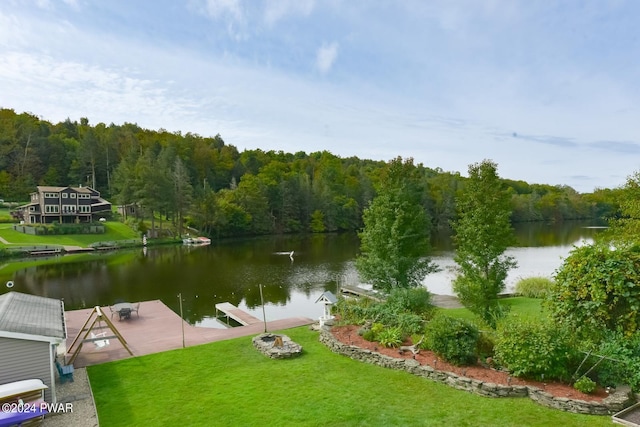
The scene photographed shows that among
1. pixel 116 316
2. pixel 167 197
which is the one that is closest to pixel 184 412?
pixel 116 316

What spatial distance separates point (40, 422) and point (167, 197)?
2035 inches

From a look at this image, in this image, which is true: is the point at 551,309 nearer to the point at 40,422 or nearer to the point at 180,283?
the point at 40,422

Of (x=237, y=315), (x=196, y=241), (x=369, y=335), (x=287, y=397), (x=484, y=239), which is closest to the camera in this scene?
(x=287, y=397)

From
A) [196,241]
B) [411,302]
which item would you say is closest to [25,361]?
[411,302]

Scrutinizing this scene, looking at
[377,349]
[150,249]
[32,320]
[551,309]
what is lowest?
[150,249]

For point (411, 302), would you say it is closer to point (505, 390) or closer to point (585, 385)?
point (505, 390)

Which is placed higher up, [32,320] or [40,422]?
[32,320]

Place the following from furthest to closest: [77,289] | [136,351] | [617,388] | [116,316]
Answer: [77,289]
[116,316]
[136,351]
[617,388]

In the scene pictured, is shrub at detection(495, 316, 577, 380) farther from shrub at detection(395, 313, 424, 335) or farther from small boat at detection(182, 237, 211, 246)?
small boat at detection(182, 237, 211, 246)

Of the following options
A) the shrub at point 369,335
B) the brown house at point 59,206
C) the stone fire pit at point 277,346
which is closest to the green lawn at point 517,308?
the shrub at point 369,335

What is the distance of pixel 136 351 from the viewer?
14.8m

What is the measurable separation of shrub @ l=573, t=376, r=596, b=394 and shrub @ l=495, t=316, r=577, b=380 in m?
0.41

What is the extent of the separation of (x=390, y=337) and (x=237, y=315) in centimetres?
→ 1037

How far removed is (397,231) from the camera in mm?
18766
